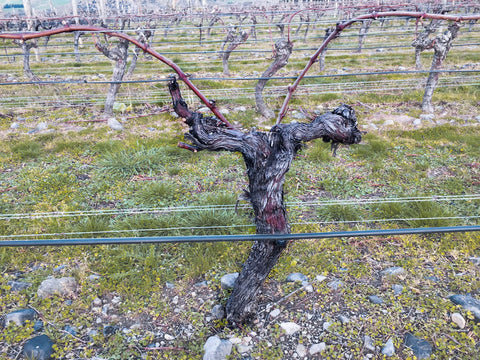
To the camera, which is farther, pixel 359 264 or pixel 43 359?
pixel 359 264

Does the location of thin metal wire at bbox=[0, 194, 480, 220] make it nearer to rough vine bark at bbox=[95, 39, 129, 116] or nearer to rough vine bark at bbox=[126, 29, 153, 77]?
rough vine bark at bbox=[126, 29, 153, 77]

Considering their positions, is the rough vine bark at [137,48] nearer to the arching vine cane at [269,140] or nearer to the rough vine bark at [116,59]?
the rough vine bark at [116,59]

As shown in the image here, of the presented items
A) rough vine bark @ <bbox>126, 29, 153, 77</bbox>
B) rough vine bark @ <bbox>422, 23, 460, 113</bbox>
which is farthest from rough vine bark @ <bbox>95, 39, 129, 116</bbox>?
rough vine bark @ <bbox>422, 23, 460, 113</bbox>

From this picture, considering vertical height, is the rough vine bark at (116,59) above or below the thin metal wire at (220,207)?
above

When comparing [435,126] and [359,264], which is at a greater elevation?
[435,126]

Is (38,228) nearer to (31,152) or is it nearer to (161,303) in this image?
(161,303)

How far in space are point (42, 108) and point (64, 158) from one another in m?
3.29

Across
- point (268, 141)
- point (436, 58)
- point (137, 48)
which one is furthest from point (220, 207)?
point (137, 48)

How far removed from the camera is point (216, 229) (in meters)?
4.23

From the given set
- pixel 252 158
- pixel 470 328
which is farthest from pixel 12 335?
pixel 470 328

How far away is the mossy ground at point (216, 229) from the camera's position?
3.05 metres

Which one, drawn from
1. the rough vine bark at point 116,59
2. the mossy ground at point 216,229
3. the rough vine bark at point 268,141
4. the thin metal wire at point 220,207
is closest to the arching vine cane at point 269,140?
the rough vine bark at point 268,141

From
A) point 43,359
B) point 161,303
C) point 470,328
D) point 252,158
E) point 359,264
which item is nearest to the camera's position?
point 252,158

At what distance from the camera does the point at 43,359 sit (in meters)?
2.83
